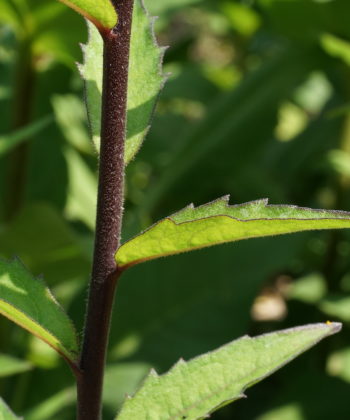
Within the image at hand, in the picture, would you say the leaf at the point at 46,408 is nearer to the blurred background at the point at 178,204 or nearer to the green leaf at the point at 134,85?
the blurred background at the point at 178,204

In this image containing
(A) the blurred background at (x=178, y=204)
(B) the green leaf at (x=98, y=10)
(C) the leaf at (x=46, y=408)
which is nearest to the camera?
(B) the green leaf at (x=98, y=10)

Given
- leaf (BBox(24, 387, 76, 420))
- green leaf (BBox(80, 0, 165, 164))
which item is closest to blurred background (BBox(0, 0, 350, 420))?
leaf (BBox(24, 387, 76, 420))

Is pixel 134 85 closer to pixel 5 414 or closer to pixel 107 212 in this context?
pixel 107 212

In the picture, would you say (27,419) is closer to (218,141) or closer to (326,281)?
(218,141)

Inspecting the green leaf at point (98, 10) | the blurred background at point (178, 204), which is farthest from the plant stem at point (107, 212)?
the blurred background at point (178, 204)

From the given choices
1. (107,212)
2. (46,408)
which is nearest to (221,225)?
(107,212)
